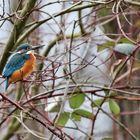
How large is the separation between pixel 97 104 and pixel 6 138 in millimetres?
1017

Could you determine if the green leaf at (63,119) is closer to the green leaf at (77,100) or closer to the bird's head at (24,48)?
the green leaf at (77,100)

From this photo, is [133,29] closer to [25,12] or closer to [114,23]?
[114,23]

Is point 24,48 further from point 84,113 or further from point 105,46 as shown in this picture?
point 84,113

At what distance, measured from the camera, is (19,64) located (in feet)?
11.6

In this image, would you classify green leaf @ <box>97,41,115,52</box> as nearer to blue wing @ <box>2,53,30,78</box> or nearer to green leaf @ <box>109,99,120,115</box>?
green leaf @ <box>109,99,120,115</box>

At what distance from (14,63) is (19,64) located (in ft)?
0.41

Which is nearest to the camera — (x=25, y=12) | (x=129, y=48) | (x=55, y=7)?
(x=129, y=48)

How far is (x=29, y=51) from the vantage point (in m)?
3.36

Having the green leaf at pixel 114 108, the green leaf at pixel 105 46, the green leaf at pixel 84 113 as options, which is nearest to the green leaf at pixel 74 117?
the green leaf at pixel 84 113

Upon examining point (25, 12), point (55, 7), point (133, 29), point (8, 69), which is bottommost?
point (8, 69)

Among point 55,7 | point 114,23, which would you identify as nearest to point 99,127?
point 55,7

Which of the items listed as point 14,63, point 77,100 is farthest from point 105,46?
point 14,63

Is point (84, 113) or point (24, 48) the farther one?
point (24, 48)

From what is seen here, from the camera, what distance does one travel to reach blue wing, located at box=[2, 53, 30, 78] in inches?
129
